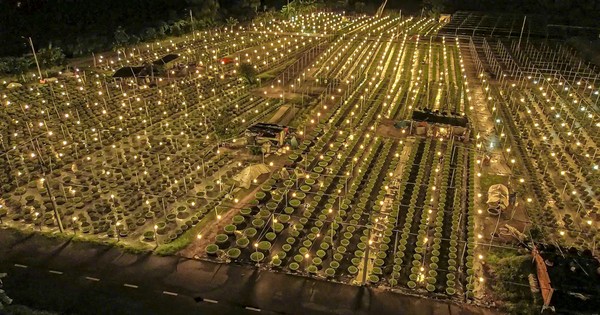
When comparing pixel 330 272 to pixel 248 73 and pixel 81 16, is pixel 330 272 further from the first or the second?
pixel 81 16

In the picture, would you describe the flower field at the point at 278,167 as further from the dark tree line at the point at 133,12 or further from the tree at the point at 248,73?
the dark tree line at the point at 133,12

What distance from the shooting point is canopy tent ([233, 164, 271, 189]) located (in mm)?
23219

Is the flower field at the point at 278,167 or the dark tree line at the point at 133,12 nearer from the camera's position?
the flower field at the point at 278,167

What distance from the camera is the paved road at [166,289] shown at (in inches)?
627

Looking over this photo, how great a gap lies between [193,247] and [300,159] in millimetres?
10100

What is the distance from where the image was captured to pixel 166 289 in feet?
54.6

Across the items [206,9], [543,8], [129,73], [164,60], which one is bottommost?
[129,73]

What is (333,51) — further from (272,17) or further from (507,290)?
(507,290)

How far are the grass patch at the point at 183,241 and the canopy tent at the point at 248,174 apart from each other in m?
3.02

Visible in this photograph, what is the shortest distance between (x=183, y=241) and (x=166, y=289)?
2878 mm

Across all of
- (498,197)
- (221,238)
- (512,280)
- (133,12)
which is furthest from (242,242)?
(133,12)

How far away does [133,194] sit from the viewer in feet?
74.8

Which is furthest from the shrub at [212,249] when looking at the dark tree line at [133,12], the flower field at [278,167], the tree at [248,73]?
the dark tree line at [133,12]

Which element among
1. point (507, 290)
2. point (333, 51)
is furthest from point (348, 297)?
point (333, 51)
